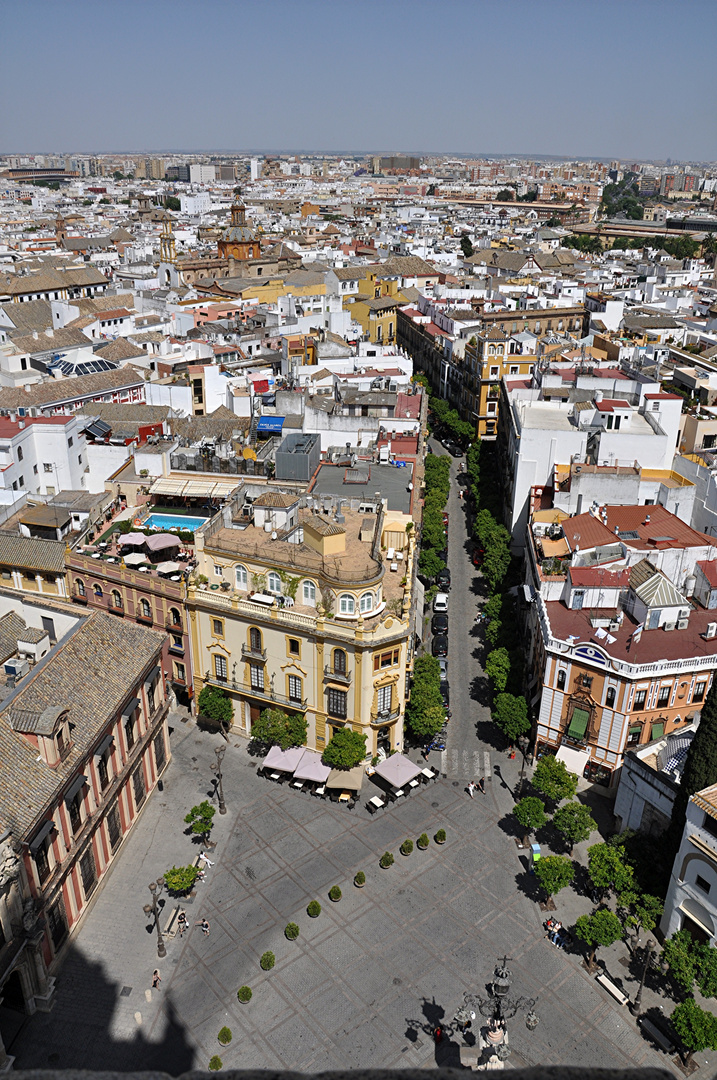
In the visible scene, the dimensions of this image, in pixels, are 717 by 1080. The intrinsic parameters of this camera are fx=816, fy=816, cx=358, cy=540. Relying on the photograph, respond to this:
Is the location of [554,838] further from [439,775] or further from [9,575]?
[9,575]

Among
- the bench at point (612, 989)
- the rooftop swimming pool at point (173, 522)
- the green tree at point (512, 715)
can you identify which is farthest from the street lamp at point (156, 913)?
the rooftop swimming pool at point (173, 522)

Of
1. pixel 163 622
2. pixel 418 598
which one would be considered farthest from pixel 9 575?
pixel 418 598

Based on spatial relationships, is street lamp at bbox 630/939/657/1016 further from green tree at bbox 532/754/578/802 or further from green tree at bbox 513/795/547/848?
green tree at bbox 532/754/578/802

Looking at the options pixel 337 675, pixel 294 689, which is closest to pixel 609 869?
pixel 337 675

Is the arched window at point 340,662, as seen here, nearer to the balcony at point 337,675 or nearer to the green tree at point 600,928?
the balcony at point 337,675

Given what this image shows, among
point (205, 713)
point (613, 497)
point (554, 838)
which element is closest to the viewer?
point (554, 838)

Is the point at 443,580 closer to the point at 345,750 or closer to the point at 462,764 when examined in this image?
the point at 462,764
